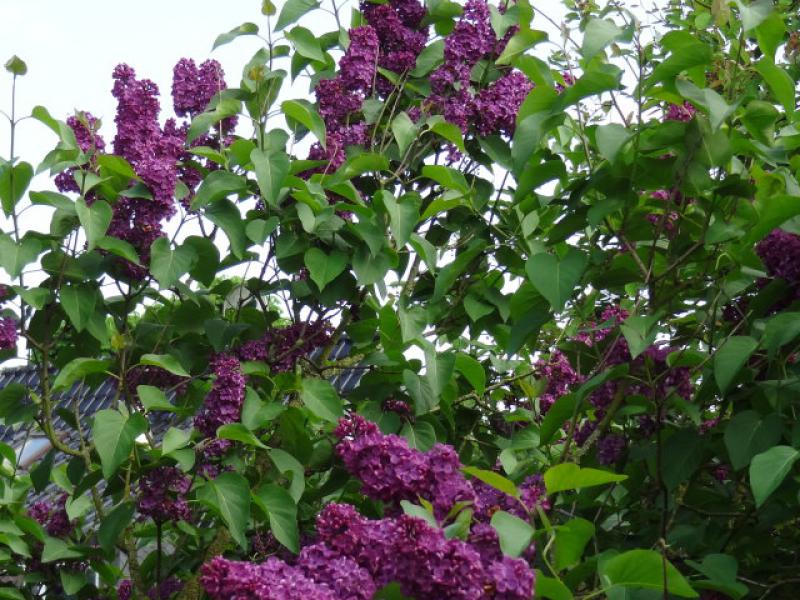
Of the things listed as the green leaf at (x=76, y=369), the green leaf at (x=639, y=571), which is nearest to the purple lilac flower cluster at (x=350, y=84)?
the green leaf at (x=76, y=369)

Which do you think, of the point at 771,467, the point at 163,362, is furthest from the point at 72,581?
the point at 771,467

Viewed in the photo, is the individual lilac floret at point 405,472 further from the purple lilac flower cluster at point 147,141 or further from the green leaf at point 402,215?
the purple lilac flower cluster at point 147,141

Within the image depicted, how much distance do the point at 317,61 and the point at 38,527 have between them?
1327mm

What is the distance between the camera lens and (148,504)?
2.31 metres

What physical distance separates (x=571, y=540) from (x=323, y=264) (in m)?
0.94

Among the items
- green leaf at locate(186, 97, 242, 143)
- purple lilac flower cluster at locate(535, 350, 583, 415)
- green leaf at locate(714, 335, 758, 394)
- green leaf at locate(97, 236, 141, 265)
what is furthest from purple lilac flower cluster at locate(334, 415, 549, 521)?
green leaf at locate(186, 97, 242, 143)

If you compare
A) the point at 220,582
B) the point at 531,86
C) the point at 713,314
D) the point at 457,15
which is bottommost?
the point at 220,582

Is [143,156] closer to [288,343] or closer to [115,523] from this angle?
[288,343]

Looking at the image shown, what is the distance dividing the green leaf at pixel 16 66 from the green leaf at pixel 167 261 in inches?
20.2

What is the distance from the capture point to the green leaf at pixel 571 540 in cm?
166

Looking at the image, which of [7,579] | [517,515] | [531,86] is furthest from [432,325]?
[7,579]

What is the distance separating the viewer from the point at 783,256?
2084mm

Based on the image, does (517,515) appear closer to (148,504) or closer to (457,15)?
(148,504)

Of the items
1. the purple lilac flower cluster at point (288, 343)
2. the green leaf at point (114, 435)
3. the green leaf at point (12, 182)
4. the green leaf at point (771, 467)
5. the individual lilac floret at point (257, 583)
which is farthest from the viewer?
the purple lilac flower cluster at point (288, 343)
